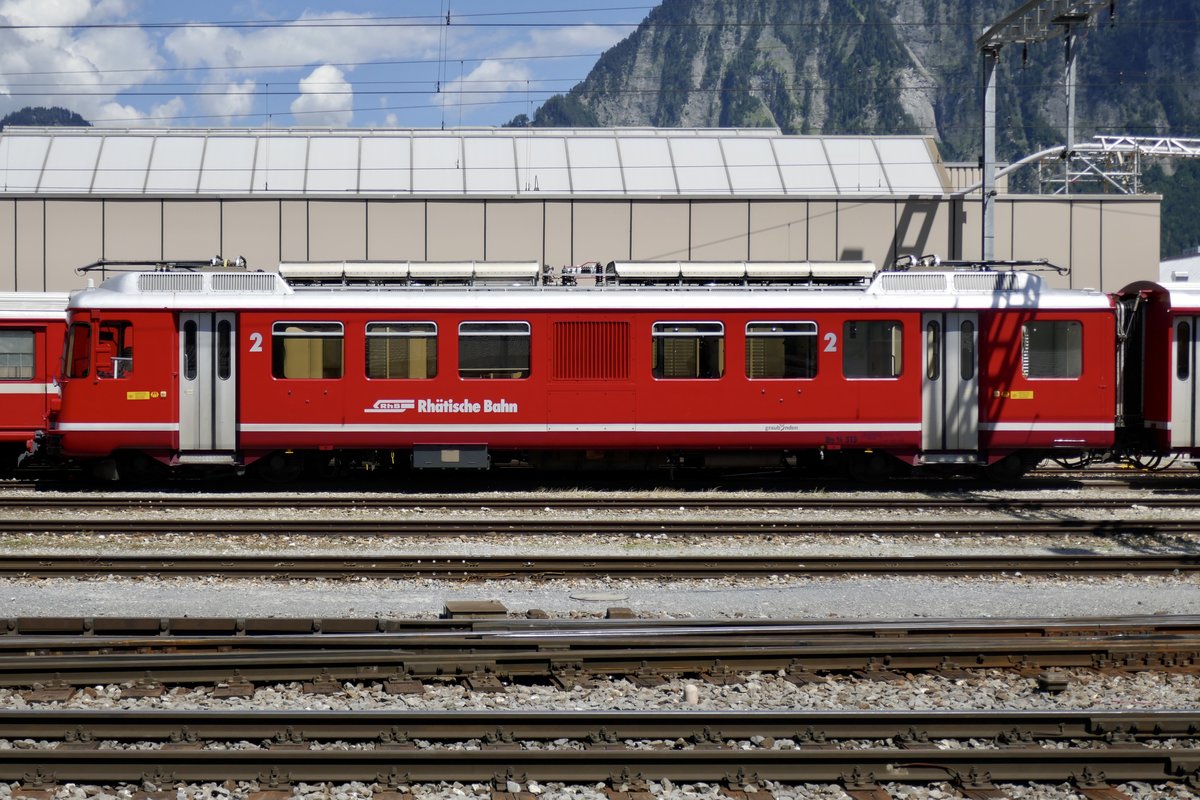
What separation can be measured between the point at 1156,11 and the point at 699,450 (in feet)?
693

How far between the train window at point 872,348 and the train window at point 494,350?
4902 mm

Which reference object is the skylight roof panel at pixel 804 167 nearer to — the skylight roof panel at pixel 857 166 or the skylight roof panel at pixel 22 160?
the skylight roof panel at pixel 857 166

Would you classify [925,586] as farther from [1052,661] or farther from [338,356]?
[338,356]

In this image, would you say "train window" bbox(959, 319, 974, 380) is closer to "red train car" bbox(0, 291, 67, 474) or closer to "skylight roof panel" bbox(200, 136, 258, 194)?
→ "red train car" bbox(0, 291, 67, 474)

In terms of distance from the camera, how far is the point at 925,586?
1141cm

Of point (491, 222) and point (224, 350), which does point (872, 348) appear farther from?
point (491, 222)

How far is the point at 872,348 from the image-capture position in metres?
18.0

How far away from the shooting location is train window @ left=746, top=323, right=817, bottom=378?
1792 cm

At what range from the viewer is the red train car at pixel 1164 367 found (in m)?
18.0

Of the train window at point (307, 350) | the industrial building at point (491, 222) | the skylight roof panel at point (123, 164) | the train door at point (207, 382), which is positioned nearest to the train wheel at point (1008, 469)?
the industrial building at point (491, 222)

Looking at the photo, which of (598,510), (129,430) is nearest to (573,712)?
(598,510)

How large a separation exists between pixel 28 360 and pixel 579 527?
36.9 ft

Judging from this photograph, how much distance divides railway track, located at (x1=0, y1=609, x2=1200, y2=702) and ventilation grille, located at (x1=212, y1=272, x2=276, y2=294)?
31.0 feet

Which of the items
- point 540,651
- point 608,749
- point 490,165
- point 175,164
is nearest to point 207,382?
point 540,651
